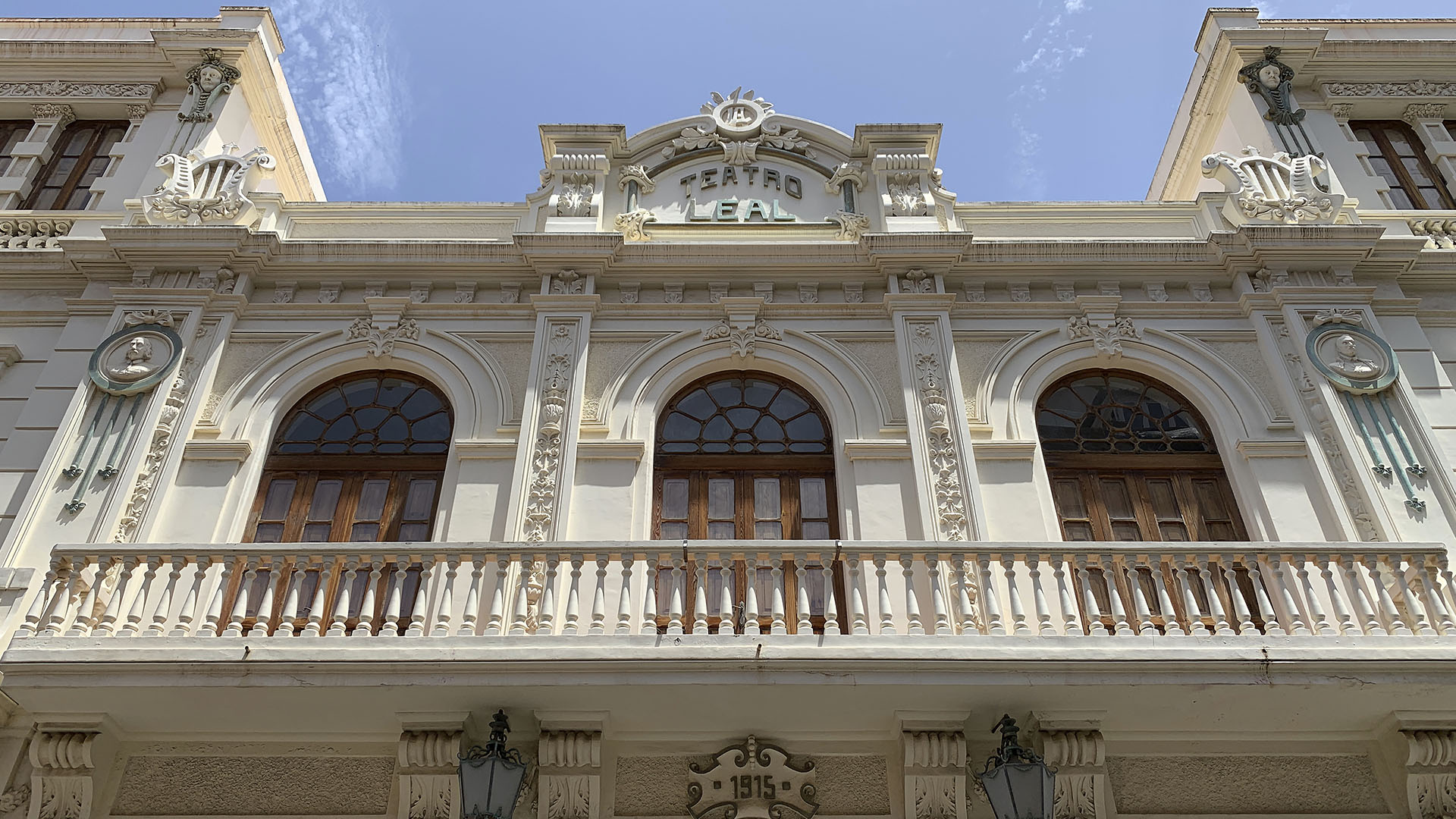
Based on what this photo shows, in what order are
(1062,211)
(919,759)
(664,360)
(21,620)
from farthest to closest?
(1062,211)
(664,360)
(21,620)
(919,759)

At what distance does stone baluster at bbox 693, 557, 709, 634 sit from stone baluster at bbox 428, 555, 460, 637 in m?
1.68

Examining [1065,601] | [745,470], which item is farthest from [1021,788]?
[745,470]

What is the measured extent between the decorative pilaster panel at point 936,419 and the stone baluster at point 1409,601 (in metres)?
2.88

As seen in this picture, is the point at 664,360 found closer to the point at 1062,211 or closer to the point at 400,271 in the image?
the point at 400,271

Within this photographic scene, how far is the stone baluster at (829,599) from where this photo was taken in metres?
7.07

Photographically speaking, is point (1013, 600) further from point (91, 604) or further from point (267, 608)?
point (91, 604)

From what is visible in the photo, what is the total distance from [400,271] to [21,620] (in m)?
4.45

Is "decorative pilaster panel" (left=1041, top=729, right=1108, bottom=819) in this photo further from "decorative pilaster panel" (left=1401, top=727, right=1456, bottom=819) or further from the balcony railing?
"decorative pilaster panel" (left=1401, top=727, right=1456, bottom=819)

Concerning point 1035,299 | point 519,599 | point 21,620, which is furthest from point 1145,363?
point 21,620

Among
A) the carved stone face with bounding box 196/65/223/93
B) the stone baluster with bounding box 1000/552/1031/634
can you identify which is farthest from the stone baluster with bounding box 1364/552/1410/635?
the carved stone face with bounding box 196/65/223/93

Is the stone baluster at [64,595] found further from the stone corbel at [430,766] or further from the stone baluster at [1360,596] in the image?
the stone baluster at [1360,596]

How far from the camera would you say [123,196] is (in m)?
11.7

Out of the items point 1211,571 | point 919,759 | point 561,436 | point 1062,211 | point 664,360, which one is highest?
point 1062,211

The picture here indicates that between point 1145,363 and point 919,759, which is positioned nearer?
point 919,759
